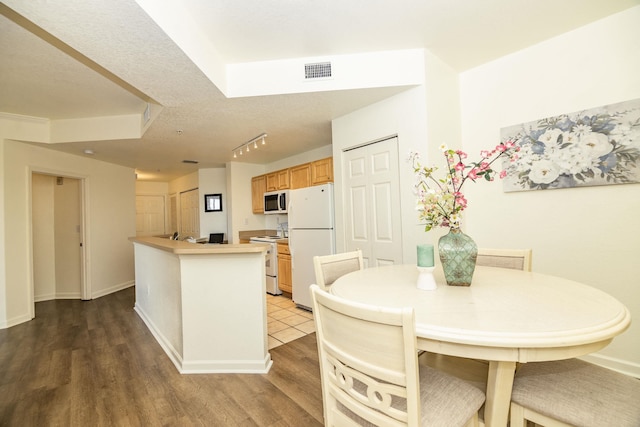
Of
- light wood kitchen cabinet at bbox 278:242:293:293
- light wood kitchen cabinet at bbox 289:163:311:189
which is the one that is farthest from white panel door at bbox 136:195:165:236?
light wood kitchen cabinet at bbox 289:163:311:189

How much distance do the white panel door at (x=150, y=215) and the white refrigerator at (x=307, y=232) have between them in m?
4.97

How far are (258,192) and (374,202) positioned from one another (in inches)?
114

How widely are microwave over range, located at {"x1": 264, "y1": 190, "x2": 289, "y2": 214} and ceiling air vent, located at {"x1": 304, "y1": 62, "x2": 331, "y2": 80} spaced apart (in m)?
2.13

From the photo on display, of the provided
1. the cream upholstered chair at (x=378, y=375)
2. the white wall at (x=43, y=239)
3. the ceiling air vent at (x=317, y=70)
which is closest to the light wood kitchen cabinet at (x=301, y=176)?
the ceiling air vent at (x=317, y=70)

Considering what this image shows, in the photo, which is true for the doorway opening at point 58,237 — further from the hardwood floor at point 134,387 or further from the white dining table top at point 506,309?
the white dining table top at point 506,309

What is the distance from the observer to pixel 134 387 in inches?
76.4

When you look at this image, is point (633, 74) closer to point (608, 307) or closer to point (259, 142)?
point (608, 307)

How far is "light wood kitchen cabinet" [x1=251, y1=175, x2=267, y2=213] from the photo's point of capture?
192 inches

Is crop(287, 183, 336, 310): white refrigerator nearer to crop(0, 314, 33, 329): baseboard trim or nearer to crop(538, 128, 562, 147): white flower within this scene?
crop(538, 128, 562, 147): white flower

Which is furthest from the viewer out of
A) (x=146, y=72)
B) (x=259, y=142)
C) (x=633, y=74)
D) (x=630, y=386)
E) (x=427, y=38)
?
(x=259, y=142)

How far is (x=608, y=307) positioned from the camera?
3.20ft

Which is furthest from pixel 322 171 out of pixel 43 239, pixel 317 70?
pixel 43 239

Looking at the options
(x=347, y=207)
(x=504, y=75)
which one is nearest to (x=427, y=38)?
(x=504, y=75)

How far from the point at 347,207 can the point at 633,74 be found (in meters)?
2.30
